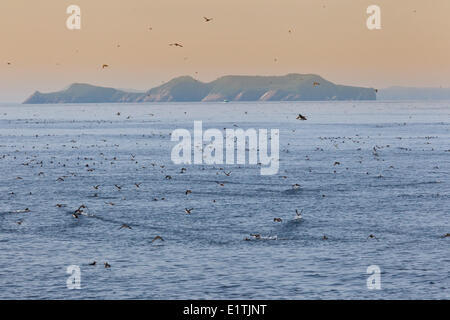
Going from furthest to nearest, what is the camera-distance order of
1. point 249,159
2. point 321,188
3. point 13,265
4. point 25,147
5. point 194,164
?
point 25,147, point 249,159, point 194,164, point 321,188, point 13,265

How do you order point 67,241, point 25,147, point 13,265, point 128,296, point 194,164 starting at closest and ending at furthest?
point 128,296
point 13,265
point 67,241
point 194,164
point 25,147

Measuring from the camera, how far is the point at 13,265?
43781 mm

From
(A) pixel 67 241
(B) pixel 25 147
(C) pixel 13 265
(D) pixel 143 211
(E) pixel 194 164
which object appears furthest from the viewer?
(B) pixel 25 147

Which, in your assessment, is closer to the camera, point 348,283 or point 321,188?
point 348,283

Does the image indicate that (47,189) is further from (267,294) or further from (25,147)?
(25,147)

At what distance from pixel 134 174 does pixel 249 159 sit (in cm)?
2721

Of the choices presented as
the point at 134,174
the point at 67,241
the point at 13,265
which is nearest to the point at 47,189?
the point at 134,174

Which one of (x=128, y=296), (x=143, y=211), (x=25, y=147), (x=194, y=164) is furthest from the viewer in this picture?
(x=25, y=147)

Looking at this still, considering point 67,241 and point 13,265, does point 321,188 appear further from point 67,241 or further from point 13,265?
point 13,265

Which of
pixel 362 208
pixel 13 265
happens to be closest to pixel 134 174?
pixel 362 208

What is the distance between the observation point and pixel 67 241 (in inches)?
1989
